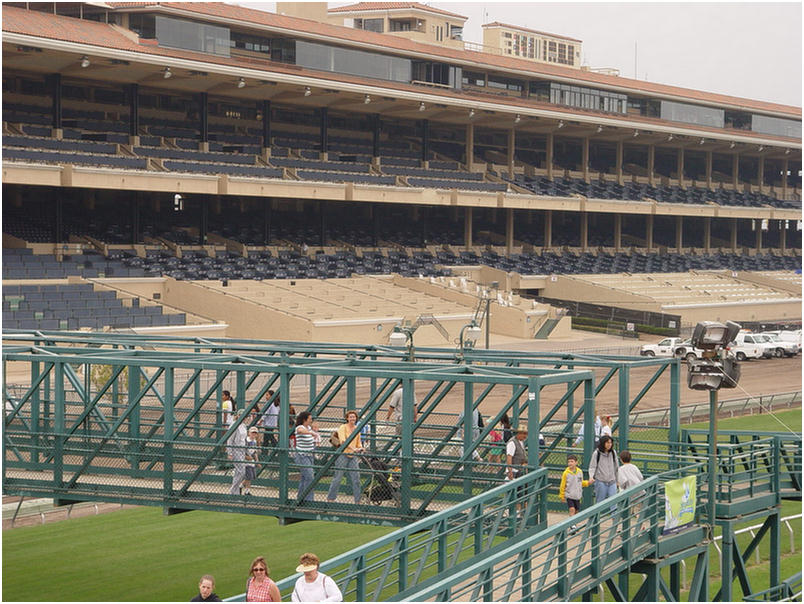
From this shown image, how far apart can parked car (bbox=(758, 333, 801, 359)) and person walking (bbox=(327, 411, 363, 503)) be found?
154 ft

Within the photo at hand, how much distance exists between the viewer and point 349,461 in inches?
753

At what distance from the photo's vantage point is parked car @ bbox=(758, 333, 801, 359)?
62.3 meters

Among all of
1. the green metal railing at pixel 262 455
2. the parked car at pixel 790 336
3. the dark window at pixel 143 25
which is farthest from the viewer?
the parked car at pixel 790 336

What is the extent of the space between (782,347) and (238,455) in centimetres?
4751

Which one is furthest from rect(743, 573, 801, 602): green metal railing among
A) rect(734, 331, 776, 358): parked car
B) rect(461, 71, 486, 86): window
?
rect(461, 71, 486, 86): window

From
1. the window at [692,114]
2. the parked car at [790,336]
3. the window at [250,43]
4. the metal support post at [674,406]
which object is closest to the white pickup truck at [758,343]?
the parked car at [790,336]

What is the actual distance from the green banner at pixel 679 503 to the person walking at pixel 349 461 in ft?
15.1

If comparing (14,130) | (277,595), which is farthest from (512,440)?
(14,130)

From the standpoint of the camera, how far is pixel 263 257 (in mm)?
64688

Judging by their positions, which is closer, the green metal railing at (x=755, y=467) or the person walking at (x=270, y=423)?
the person walking at (x=270, y=423)

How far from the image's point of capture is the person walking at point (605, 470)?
18.0 metres

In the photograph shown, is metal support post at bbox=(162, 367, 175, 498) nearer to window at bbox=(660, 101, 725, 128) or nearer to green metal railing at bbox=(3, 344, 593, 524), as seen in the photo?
green metal railing at bbox=(3, 344, 593, 524)

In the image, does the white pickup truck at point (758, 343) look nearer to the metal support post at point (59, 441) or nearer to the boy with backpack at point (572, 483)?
the boy with backpack at point (572, 483)

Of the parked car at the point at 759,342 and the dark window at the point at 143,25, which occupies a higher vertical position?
the dark window at the point at 143,25
